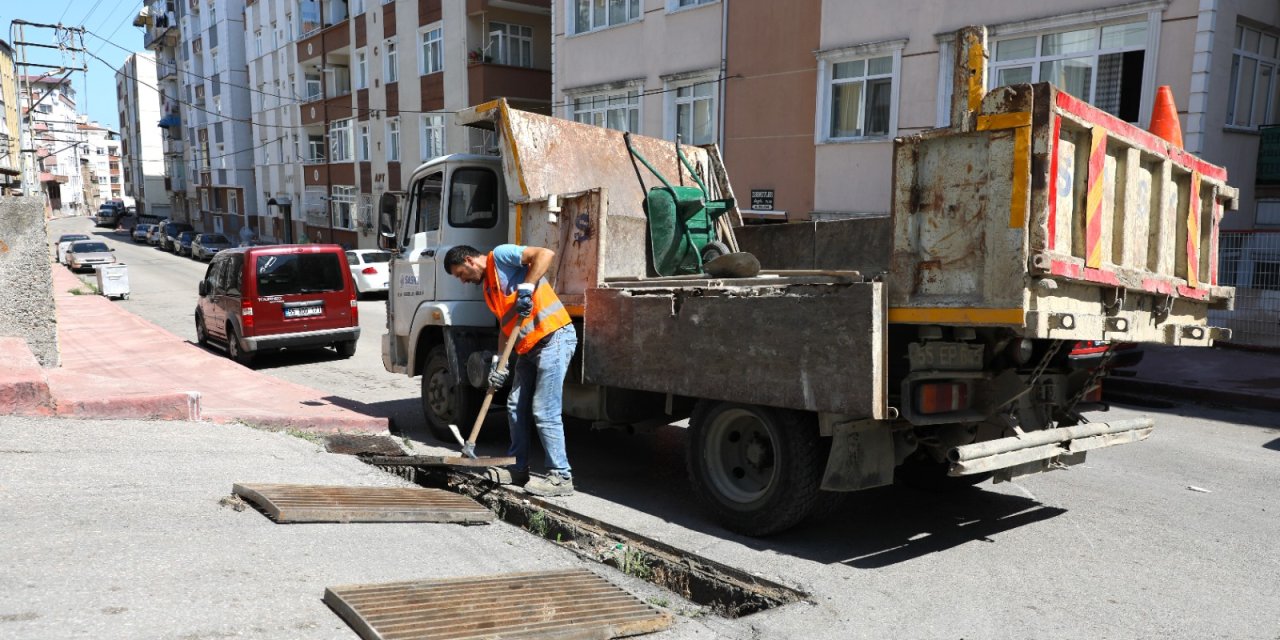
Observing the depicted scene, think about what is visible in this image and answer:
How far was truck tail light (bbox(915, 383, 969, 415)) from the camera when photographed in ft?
14.2

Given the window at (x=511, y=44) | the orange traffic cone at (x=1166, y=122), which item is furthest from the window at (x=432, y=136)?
the orange traffic cone at (x=1166, y=122)

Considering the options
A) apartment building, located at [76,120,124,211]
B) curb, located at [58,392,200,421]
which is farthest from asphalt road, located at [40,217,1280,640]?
apartment building, located at [76,120,124,211]

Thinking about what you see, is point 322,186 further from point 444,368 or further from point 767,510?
point 767,510

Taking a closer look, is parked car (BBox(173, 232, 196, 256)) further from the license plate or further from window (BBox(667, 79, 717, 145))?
the license plate

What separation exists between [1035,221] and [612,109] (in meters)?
18.4

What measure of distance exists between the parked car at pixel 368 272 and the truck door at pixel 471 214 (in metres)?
16.5

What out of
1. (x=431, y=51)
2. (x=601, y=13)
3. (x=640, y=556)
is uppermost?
(x=431, y=51)

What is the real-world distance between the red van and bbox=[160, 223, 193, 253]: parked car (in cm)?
3903

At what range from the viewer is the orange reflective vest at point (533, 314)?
18.5 feet

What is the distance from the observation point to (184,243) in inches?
1779

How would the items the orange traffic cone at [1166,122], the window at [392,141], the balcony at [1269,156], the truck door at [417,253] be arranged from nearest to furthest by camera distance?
the orange traffic cone at [1166,122] → the truck door at [417,253] → the balcony at [1269,156] → the window at [392,141]

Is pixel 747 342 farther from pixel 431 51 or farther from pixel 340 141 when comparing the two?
pixel 340 141

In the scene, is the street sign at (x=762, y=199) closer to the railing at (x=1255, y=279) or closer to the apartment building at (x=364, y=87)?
the apartment building at (x=364, y=87)

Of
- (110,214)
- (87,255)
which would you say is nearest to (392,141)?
(87,255)
